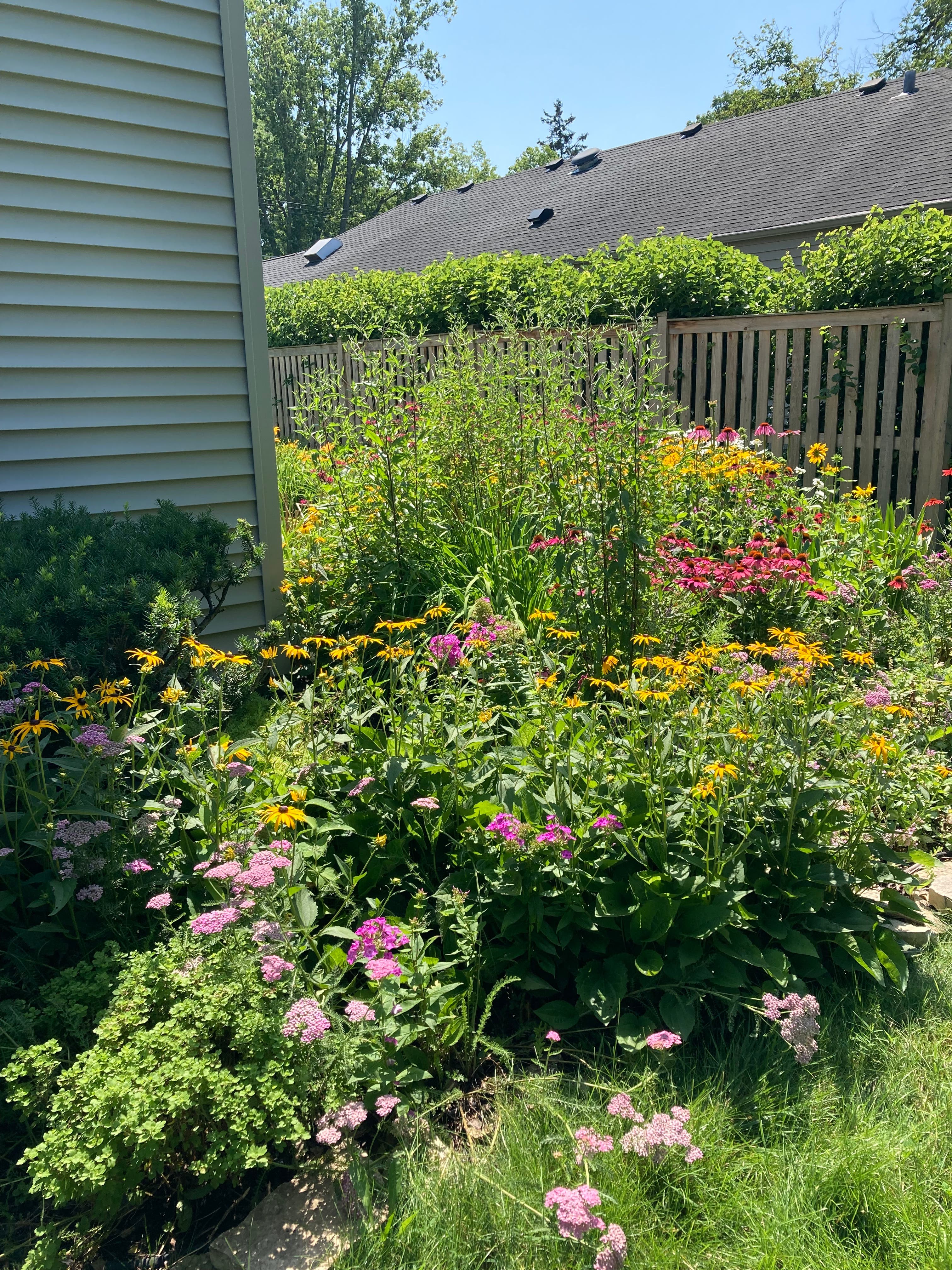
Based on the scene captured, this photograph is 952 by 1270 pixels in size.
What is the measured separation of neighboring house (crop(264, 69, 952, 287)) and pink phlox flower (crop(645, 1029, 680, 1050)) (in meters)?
12.4

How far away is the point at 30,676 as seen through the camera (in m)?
2.73

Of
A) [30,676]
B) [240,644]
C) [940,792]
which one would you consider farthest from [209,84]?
[940,792]

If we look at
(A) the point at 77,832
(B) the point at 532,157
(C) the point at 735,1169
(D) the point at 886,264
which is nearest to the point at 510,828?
(C) the point at 735,1169

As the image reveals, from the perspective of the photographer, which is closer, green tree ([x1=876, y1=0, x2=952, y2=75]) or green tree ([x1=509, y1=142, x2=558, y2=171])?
green tree ([x1=876, y1=0, x2=952, y2=75])

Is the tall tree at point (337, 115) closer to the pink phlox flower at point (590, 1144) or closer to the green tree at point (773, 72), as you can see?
the green tree at point (773, 72)

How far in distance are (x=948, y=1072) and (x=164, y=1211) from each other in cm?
172

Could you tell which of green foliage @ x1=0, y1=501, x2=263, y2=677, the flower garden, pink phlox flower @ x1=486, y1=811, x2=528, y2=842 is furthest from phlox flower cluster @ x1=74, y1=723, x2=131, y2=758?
pink phlox flower @ x1=486, y1=811, x2=528, y2=842

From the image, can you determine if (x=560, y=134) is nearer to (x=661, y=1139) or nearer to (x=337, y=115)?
(x=337, y=115)

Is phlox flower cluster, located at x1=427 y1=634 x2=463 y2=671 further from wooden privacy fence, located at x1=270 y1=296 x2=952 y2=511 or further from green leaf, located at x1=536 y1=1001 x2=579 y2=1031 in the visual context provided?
wooden privacy fence, located at x1=270 y1=296 x2=952 y2=511

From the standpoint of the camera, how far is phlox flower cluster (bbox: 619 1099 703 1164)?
1637mm

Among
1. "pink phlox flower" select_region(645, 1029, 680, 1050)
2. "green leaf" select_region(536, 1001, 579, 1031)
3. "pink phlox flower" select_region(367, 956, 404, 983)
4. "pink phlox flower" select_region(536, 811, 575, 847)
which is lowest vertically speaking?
"green leaf" select_region(536, 1001, 579, 1031)

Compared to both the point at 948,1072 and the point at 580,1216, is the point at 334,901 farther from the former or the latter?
the point at 948,1072

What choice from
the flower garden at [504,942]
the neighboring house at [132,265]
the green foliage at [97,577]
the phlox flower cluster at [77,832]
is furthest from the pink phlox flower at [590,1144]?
the neighboring house at [132,265]

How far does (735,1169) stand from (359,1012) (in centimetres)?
80
